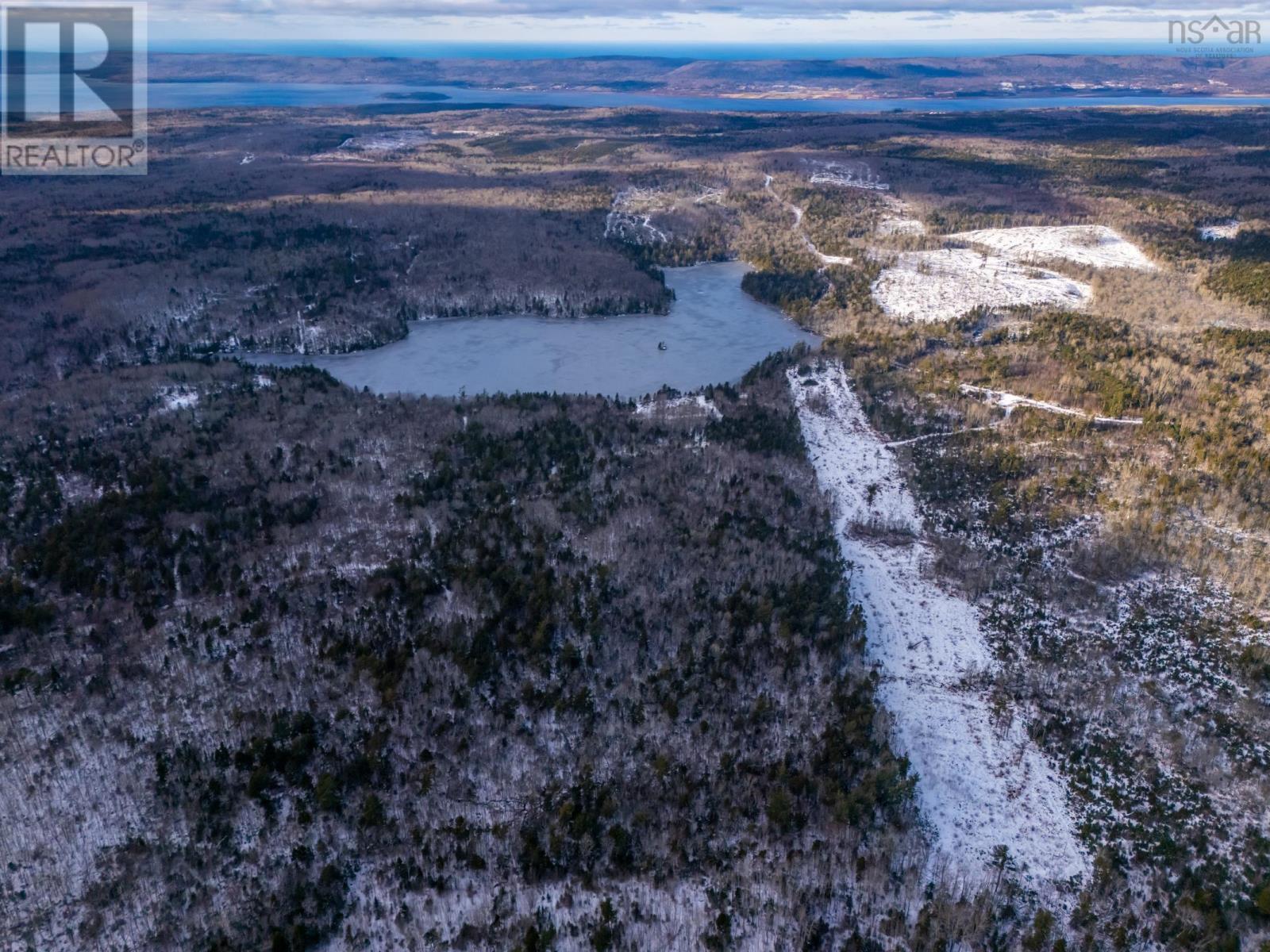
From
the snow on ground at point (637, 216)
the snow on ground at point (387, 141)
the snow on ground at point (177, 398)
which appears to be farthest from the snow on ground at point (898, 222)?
the snow on ground at point (387, 141)

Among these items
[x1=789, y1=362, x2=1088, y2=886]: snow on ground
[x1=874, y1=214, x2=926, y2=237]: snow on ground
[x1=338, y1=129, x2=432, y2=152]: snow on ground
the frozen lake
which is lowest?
[x1=789, y1=362, x2=1088, y2=886]: snow on ground

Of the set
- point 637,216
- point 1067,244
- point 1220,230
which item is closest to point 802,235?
point 637,216

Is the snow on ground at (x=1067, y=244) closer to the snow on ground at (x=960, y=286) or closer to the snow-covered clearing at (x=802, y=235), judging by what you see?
the snow on ground at (x=960, y=286)

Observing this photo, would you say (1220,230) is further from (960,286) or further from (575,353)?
(575,353)

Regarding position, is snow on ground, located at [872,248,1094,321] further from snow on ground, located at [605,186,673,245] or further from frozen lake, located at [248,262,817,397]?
snow on ground, located at [605,186,673,245]

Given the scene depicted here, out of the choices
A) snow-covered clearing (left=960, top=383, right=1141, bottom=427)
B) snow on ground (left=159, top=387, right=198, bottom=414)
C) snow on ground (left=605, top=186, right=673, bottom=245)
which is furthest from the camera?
snow on ground (left=605, top=186, right=673, bottom=245)

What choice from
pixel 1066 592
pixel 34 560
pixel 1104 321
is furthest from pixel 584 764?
pixel 1104 321
